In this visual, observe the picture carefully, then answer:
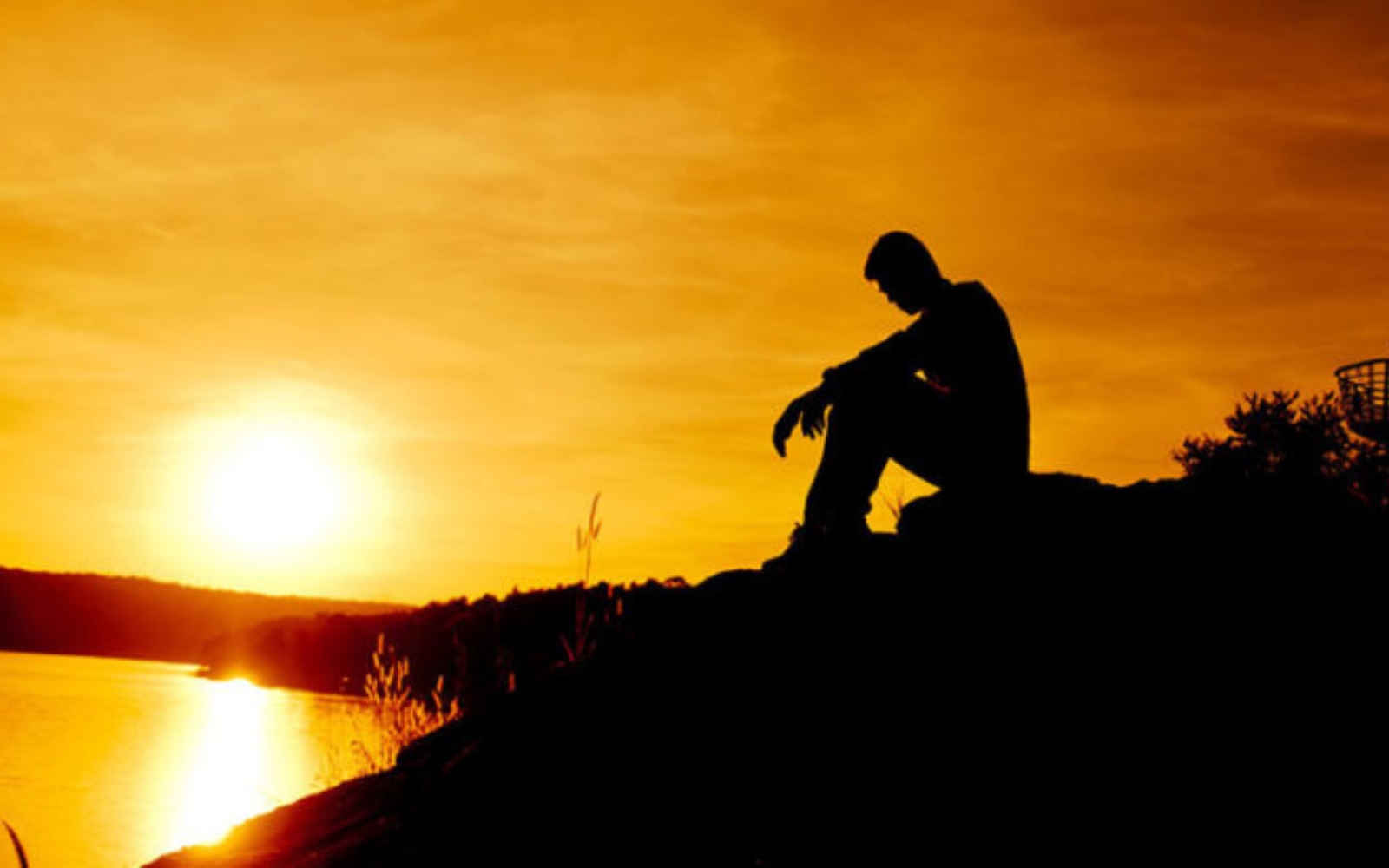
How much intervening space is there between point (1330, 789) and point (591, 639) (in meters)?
3.86

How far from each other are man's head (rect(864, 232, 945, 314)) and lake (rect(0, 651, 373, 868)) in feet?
15.1

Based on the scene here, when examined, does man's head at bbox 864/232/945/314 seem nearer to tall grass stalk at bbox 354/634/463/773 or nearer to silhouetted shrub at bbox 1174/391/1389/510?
tall grass stalk at bbox 354/634/463/773

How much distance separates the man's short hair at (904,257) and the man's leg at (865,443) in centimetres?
49

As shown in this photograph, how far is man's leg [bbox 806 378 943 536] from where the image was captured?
5273 mm

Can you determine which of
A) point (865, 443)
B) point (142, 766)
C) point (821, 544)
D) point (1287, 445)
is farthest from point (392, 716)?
point (142, 766)

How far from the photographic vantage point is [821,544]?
5359mm

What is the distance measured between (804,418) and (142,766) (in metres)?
40.2

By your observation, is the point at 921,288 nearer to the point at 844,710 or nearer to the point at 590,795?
the point at 844,710

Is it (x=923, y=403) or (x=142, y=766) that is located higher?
(x=923, y=403)

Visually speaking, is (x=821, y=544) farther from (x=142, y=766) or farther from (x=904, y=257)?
(x=142, y=766)

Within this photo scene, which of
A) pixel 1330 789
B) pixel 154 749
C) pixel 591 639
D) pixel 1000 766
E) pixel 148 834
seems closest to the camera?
pixel 1330 789

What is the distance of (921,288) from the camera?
5.36m

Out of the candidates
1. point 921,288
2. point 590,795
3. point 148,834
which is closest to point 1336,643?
point 921,288

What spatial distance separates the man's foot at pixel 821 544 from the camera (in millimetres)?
5305
